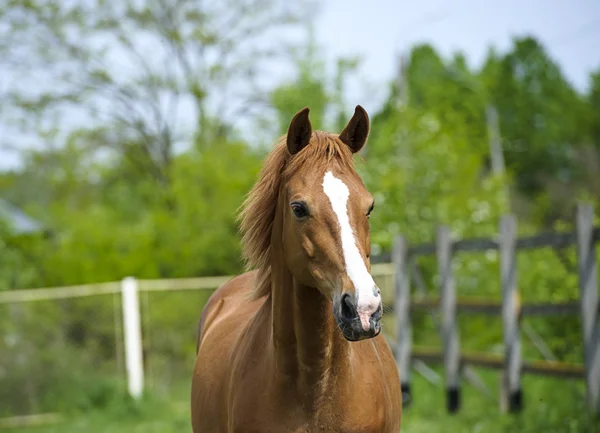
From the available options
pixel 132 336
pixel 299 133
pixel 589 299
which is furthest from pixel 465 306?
pixel 299 133

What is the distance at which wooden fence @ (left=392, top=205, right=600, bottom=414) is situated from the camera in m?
6.47

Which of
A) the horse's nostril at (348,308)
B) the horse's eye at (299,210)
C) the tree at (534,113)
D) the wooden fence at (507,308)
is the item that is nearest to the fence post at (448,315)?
the wooden fence at (507,308)

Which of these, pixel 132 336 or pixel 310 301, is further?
pixel 132 336

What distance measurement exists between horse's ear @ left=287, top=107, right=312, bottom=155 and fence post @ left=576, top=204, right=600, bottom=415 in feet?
13.7

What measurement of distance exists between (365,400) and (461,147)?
52.6 ft

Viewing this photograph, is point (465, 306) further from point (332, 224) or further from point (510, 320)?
point (332, 224)

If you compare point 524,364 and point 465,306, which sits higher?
point 465,306

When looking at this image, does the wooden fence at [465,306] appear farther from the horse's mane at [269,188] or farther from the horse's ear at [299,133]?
the horse's ear at [299,133]

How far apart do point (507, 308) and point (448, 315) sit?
49.3 inches

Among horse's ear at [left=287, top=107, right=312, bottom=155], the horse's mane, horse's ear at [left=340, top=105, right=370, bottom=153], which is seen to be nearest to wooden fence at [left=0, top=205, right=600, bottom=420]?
horse's ear at [left=340, top=105, right=370, bottom=153]

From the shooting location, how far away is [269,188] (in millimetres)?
3189

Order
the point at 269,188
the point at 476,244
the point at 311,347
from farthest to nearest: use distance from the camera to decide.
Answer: the point at 476,244 → the point at 269,188 → the point at 311,347

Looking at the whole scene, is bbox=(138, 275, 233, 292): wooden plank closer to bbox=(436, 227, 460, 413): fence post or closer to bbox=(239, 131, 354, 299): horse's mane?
bbox=(436, 227, 460, 413): fence post

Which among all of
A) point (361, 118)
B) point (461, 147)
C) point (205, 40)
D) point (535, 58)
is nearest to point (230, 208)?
point (461, 147)
